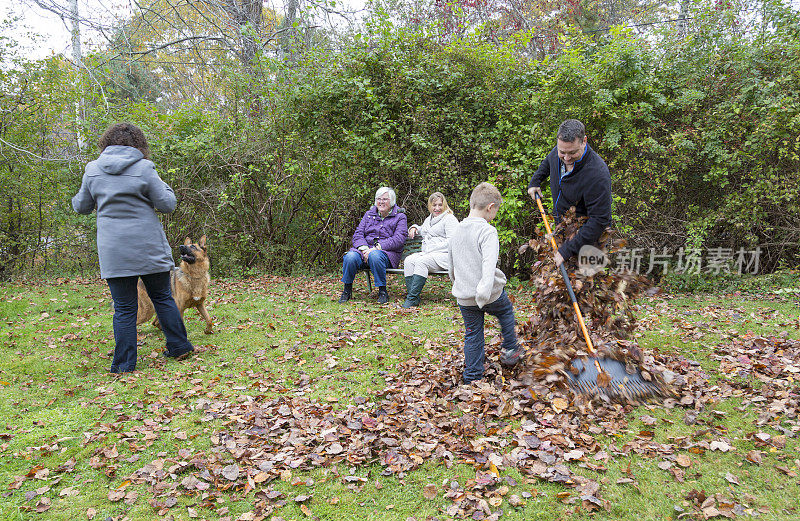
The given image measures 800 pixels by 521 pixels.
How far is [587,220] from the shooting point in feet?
12.9

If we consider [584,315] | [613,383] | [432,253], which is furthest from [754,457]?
[432,253]

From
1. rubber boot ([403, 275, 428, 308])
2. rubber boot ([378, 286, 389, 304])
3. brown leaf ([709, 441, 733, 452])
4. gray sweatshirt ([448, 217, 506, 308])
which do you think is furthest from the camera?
rubber boot ([378, 286, 389, 304])

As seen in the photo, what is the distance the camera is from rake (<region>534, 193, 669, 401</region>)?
3.63 meters

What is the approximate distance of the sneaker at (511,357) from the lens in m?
4.18

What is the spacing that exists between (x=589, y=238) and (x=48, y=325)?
20.3 feet

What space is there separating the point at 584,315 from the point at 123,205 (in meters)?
4.10

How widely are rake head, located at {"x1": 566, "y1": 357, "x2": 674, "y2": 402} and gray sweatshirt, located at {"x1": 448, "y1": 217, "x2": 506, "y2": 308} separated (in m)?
0.82

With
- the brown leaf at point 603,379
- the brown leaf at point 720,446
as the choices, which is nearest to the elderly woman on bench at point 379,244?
the brown leaf at point 603,379

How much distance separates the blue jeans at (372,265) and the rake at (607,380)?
3.62 m

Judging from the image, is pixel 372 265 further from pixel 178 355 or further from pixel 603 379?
pixel 603 379

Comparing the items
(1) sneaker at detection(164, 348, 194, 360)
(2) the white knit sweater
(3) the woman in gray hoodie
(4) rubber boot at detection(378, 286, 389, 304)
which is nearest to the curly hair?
(3) the woman in gray hoodie

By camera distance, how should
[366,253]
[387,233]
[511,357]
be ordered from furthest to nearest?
[387,233]
[366,253]
[511,357]

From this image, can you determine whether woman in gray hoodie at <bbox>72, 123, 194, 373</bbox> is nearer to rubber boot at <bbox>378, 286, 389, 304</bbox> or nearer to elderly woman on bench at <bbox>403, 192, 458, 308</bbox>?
rubber boot at <bbox>378, 286, 389, 304</bbox>

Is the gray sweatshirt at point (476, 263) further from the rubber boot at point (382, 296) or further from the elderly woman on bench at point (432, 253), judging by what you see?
the rubber boot at point (382, 296)
